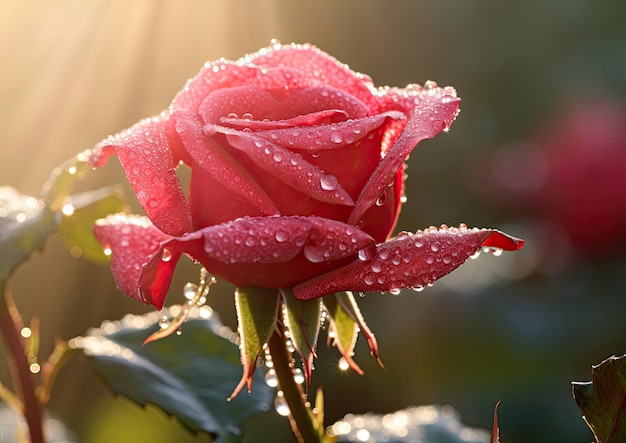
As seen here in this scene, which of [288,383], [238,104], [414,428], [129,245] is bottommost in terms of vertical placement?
[414,428]

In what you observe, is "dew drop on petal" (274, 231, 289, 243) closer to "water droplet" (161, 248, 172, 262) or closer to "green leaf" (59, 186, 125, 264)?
"water droplet" (161, 248, 172, 262)

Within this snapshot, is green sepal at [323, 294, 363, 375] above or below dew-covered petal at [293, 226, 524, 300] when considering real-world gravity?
below

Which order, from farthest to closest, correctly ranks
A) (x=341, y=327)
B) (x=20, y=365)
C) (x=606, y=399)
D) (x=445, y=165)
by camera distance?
(x=445, y=165), (x=20, y=365), (x=341, y=327), (x=606, y=399)

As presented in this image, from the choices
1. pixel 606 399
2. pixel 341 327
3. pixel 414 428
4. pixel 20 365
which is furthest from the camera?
pixel 414 428

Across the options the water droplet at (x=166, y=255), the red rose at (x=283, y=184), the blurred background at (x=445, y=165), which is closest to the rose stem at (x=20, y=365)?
the red rose at (x=283, y=184)

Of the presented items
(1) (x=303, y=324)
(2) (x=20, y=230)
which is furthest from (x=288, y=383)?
(2) (x=20, y=230)

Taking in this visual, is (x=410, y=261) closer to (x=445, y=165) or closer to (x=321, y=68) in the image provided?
(x=321, y=68)

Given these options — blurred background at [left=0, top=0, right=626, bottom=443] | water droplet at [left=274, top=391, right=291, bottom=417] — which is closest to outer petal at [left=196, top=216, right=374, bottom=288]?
water droplet at [left=274, top=391, right=291, bottom=417]
